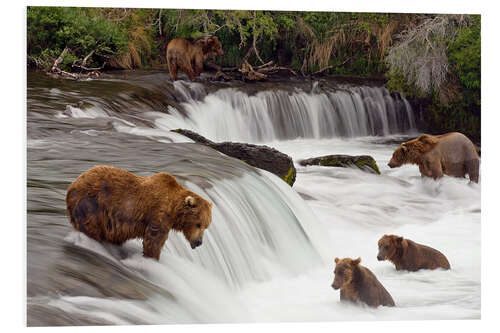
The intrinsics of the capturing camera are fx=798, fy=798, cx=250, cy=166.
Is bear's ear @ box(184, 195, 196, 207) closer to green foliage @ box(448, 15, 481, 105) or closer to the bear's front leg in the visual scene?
the bear's front leg

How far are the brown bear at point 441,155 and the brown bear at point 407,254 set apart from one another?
671mm

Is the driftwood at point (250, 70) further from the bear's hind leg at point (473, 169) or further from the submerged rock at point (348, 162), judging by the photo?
the bear's hind leg at point (473, 169)

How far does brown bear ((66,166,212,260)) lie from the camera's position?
4.72 m

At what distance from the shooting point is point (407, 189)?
6473 mm

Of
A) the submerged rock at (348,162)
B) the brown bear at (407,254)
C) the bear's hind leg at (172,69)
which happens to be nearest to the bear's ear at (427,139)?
the submerged rock at (348,162)

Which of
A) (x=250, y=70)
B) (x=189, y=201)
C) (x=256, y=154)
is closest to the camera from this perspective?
(x=189, y=201)

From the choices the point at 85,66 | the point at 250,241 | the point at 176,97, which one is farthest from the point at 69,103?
the point at 250,241

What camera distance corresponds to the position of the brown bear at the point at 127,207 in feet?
15.5

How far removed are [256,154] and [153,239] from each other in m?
1.54

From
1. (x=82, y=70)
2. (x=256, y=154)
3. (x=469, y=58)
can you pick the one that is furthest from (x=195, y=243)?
(x=469, y=58)

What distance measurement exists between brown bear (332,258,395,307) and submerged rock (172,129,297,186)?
85cm

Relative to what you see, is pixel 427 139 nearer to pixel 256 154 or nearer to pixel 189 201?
pixel 256 154

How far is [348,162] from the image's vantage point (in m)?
6.45
